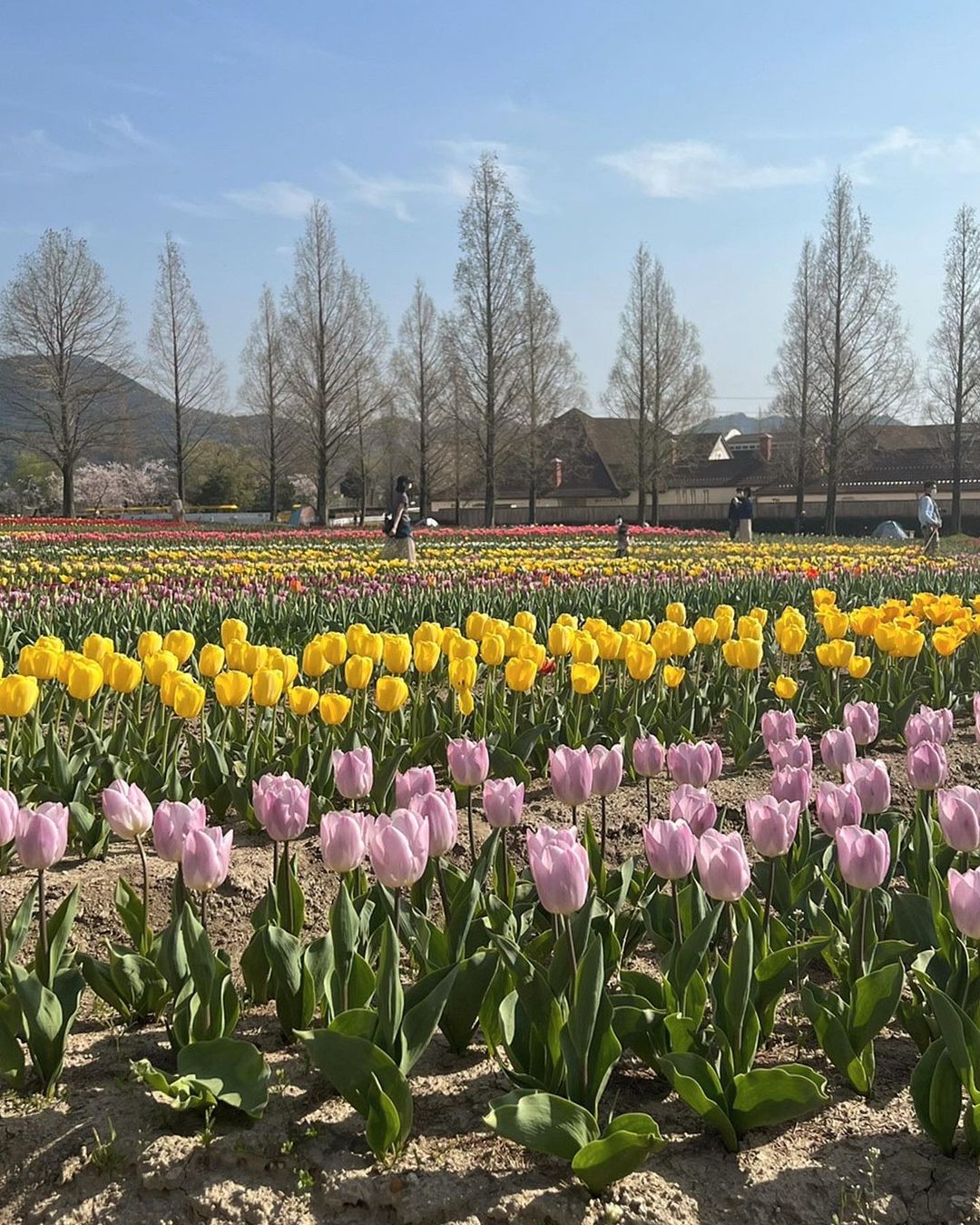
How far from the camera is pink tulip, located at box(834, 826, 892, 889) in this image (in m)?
1.90

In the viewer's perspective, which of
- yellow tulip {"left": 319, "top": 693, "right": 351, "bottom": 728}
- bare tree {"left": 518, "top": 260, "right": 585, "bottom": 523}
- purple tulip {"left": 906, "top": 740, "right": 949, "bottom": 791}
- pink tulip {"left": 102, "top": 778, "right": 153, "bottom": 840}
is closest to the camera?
pink tulip {"left": 102, "top": 778, "right": 153, "bottom": 840}

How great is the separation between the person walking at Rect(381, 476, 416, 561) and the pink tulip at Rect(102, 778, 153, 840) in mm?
12510

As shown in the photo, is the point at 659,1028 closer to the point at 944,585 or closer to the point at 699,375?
the point at 944,585

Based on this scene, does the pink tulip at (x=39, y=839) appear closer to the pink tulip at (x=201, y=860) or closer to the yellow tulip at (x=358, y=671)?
the pink tulip at (x=201, y=860)

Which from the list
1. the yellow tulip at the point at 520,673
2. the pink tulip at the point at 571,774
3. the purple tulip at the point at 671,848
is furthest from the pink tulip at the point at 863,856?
the yellow tulip at the point at 520,673

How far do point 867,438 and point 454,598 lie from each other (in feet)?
107

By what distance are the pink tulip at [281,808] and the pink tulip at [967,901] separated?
3.88ft

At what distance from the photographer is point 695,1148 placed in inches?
71.7

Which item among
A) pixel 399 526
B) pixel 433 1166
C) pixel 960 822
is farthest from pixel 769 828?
pixel 399 526

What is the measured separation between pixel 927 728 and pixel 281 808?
5.44 feet

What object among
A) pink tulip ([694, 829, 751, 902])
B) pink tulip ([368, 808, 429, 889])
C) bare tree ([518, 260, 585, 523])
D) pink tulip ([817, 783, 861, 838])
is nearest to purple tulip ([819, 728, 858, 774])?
pink tulip ([817, 783, 861, 838])

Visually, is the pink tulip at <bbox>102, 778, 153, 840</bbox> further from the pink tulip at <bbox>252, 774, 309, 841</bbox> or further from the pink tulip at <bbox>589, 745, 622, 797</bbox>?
the pink tulip at <bbox>589, 745, 622, 797</bbox>

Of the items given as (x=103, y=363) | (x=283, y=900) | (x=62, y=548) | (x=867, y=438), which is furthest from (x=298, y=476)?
(x=283, y=900)

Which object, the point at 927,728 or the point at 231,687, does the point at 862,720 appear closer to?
the point at 927,728
